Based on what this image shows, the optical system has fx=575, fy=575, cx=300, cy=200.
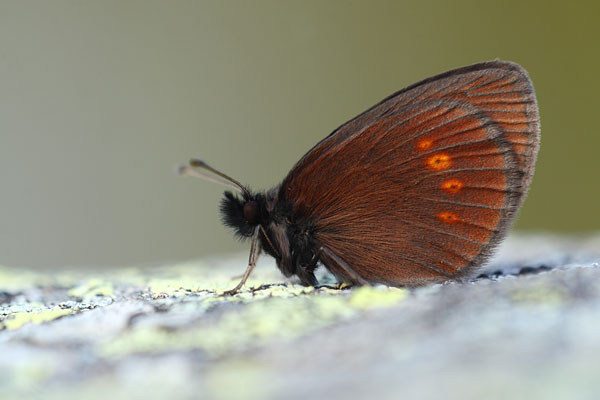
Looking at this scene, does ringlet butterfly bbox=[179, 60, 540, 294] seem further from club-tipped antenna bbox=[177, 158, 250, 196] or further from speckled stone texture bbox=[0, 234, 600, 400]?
speckled stone texture bbox=[0, 234, 600, 400]

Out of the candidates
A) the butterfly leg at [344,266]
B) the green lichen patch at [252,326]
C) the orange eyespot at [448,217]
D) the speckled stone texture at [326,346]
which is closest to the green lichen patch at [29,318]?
the speckled stone texture at [326,346]

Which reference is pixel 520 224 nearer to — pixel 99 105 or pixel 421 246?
pixel 99 105

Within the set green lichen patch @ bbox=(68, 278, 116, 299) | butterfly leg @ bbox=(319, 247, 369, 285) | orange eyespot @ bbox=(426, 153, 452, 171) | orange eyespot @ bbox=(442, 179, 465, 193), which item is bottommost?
butterfly leg @ bbox=(319, 247, 369, 285)

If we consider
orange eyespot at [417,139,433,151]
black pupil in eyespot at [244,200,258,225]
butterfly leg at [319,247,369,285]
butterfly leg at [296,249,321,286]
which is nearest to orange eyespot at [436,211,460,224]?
orange eyespot at [417,139,433,151]

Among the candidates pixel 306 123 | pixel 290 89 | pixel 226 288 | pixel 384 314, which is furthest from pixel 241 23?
pixel 384 314

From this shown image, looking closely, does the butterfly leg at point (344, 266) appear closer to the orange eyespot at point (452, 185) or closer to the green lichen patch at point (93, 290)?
the orange eyespot at point (452, 185)

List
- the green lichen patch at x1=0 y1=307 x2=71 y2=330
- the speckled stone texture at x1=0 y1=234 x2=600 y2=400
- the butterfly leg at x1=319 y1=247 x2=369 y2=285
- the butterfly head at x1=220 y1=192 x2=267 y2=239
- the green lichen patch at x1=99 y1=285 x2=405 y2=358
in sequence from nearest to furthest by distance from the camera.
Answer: the speckled stone texture at x1=0 y1=234 x2=600 y2=400, the green lichen patch at x1=99 y1=285 x2=405 y2=358, the green lichen patch at x1=0 y1=307 x2=71 y2=330, the butterfly leg at x1=319 y1=247 x2=369 y2=285, the butterfly head at x1=220 y1=192 x2=267 y2=239

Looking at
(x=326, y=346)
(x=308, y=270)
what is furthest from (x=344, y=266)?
(x=326, y=346)
